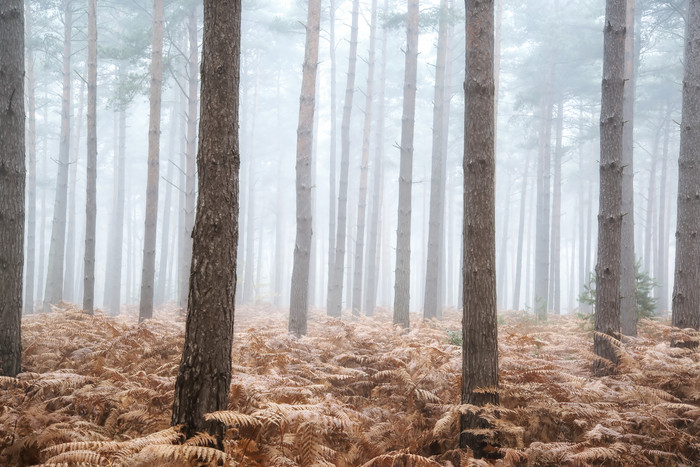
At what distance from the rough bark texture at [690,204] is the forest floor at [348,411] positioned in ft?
4.83

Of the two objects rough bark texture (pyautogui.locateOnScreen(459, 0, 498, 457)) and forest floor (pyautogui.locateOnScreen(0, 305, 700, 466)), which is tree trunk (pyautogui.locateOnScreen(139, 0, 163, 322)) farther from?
rough bark texture (pyautogui.locateOnScreen(459, 0, 498, 457))

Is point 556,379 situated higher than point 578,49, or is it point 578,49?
point 578,49

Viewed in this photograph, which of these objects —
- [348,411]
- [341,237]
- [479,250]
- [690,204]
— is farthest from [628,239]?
[348,411]

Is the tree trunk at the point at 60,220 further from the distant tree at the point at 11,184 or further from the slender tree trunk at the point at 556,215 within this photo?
the slender tree trunk at the point at 556,215

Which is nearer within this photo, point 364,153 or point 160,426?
point 160,426

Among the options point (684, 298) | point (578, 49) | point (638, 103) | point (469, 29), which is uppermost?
point (578, 49)

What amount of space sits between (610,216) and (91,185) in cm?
1226

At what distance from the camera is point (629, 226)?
11.4 meters

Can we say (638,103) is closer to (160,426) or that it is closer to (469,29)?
(469,29)

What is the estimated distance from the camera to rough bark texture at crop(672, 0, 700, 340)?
7.58 m

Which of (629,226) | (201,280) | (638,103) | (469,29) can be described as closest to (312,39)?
(469,29)

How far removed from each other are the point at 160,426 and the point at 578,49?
23.4m

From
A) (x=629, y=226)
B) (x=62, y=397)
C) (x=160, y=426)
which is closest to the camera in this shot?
(x=160, y=426)

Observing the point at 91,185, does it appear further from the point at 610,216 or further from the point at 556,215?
the point at 556,215
